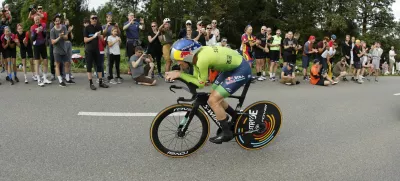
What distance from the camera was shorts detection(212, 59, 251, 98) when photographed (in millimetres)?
4598

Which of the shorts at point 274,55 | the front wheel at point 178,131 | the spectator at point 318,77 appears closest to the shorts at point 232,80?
the front wheel at point 178,131

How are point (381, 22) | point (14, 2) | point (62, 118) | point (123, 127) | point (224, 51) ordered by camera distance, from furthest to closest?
1. point (14, 2)
2. point (381, 22)
3. point (62, 118)
4. point (123, 127)
5. point (224, 51)

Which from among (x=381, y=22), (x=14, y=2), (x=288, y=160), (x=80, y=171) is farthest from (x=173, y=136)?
(x=14, y=2)

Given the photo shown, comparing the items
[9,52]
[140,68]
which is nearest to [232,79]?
[140,68]

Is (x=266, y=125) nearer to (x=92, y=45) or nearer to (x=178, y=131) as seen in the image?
(x=178, y=131)

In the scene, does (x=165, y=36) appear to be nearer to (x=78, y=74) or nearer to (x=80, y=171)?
(x=78, y=74)

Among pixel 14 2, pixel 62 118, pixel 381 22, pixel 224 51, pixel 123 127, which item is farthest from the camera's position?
pixel 14 2

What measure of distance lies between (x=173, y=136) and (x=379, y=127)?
13.3 feet

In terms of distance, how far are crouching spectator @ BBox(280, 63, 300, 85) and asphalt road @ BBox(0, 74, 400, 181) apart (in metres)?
2.94

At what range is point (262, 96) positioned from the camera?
29.7 feet

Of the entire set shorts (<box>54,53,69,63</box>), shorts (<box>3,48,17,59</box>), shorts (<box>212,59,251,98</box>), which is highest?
shorts (<box>3,48,17,59</box>)

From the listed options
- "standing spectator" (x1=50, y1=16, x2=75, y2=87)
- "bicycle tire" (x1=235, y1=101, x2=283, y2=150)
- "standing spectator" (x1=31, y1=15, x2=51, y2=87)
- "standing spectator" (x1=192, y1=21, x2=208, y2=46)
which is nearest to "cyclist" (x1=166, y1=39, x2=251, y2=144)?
"bicycle tire" (x1=235, y1=101, x2=283, y2=150)

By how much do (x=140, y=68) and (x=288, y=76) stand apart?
480 cm

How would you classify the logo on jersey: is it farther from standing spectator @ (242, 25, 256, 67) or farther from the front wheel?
standing spectator @ (242, 25, 256, 67)
